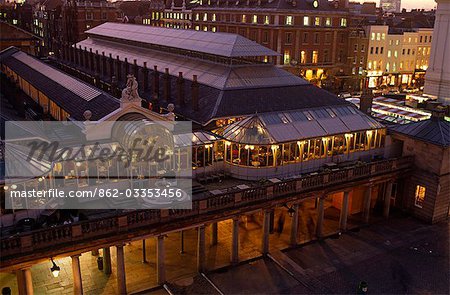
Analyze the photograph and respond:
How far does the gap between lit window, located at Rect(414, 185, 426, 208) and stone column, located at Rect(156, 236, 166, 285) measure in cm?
2723

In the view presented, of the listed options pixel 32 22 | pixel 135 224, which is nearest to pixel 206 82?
pixel 135 224

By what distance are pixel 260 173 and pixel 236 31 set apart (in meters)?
73.9

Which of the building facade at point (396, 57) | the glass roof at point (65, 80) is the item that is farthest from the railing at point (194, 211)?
the building facade at point (396, 57)

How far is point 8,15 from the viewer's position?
157625 mm

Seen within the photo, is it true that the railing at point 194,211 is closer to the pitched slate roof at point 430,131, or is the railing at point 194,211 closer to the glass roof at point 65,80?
the pitched slate roof at point 430,131

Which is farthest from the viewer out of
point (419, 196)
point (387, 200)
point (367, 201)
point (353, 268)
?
point (419, 196)

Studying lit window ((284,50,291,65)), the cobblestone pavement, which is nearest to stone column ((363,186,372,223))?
the cobblestone pavement

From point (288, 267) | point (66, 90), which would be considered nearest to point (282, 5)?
point (66, 90)

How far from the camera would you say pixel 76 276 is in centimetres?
2981

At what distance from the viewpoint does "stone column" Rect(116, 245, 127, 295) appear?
30.8m

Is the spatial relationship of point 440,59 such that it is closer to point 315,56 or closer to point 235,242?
point 315,56

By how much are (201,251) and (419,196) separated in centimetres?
2429

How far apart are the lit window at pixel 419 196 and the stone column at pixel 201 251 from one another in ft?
78.1

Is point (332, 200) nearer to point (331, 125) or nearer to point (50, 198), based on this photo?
point (331, 125)
